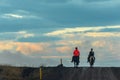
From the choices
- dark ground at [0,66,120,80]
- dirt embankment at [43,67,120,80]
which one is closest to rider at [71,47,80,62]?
dark ground at [0,66,120,80]

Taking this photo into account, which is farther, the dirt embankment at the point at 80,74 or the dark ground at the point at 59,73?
the dark ground at the point at 59,73

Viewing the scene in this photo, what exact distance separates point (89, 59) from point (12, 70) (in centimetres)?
797

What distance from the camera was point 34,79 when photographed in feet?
123

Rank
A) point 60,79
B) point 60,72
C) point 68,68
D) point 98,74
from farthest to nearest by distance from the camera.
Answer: point 68,68
point 60,72
point 98,74
point 60,79

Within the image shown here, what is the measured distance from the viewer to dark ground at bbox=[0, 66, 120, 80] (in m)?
37.2

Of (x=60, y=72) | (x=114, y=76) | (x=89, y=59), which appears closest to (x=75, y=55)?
(x=89, y=59)

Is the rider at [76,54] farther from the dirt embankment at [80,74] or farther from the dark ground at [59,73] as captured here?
the dirt embankment at [80,74]

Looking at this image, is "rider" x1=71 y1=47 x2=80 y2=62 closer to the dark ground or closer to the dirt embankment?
the dark ground

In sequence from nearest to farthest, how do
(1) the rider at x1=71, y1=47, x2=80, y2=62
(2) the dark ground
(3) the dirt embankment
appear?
(3) the dirt embankment → (2) the dark ground → (1) the rider at x1=71, y1=47, x2=80, y2=62

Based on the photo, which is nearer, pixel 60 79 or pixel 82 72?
pixel 60 79

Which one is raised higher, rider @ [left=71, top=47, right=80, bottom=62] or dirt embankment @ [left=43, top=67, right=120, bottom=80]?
rider @ [left=71, top=47, right=80, bottom=62]

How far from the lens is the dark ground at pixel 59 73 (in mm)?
37188

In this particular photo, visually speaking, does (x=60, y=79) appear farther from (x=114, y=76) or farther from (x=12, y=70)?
(x=12, y=70)

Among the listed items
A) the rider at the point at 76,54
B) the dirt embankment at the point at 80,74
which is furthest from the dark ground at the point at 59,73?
the rider at the point at 76,54
